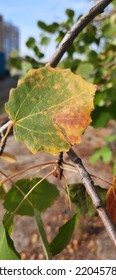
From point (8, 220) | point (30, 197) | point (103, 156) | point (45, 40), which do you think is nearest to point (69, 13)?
point (45, 40)

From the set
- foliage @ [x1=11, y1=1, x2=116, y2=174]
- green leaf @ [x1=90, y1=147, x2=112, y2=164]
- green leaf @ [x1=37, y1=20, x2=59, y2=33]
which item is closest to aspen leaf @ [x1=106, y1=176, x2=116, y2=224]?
foliage @ [x1=11, y1=1, x2=116, y2=174]

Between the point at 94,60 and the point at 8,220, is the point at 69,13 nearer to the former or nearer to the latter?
the point at 94,60

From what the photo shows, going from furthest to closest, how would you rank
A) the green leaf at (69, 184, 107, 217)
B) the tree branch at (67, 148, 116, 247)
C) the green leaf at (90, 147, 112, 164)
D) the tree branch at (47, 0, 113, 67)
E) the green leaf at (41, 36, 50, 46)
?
the green leaf at (90, 147, 112, 164) → the green leaf at (41, 36, 50, 46) → the green leaf at (69, 184, 107, 217) → the tree branch at (47, 0, 113, 67) → the tree branch at (67, 148, 116, 247)

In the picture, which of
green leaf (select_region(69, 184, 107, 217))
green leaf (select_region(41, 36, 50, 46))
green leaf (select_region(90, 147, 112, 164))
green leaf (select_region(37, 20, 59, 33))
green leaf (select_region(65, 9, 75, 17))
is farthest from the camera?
green leaf (select_region(90, 147, 112, 164))

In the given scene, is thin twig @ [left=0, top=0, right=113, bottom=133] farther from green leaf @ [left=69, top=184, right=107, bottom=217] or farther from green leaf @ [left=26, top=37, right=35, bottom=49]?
green leaf @ [left=26, top=37, right=35, bottom=49]

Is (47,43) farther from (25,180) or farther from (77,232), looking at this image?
(77,232)

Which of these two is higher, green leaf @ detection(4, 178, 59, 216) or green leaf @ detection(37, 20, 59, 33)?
green leaf @ detection(37, 20, 59, 33)

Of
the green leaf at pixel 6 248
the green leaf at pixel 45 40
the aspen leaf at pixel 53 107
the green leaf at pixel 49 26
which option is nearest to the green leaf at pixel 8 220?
the green leaf at pixel 6 248
